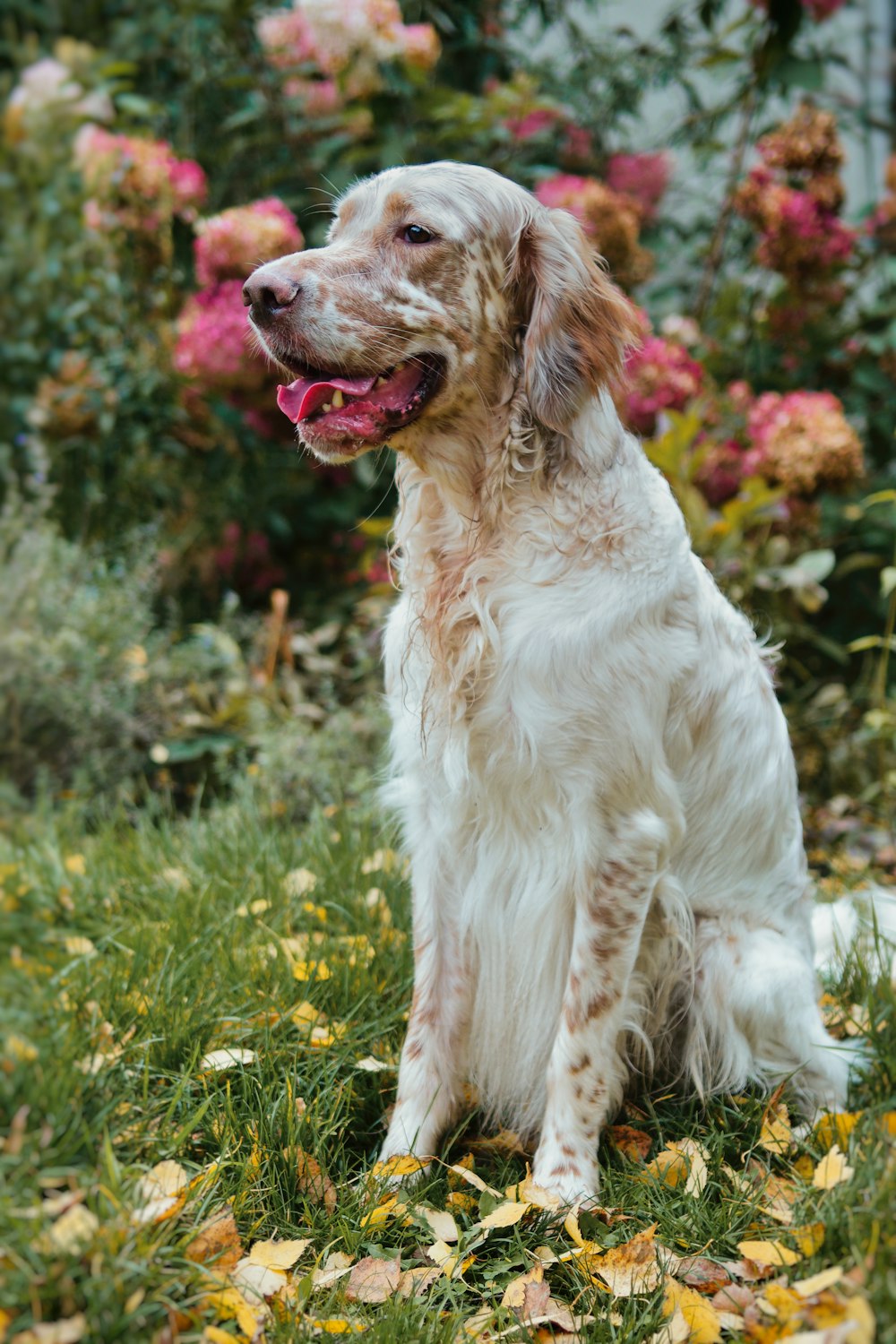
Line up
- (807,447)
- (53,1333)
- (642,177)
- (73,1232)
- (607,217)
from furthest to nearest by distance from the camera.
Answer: (642,177), (607,217), (807,447), (73,1232), (53,1333)

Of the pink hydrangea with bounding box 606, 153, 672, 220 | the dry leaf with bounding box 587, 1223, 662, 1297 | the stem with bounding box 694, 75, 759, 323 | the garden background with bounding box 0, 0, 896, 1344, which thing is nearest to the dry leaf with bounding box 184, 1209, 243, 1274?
the garden background with bounding box 0, 0, 896, 1344

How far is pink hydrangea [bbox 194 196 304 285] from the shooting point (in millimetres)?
3793

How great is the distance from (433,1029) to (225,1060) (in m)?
0.38

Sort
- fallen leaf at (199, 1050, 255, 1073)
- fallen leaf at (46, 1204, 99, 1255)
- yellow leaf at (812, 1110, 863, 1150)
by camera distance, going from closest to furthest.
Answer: fallen leaf at (46, 1204, 99, 1255), yellow leaf at (812, 1110, 863, 1150), fallen leaf at (199, 1050, 255, 1073)

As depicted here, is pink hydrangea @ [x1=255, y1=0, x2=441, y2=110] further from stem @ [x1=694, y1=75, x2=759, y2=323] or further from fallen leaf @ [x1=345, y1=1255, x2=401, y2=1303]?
fallen leaf @ [x1=345, y1=1255, x2=401, y2=1303]

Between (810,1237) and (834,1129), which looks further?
(834,1129)

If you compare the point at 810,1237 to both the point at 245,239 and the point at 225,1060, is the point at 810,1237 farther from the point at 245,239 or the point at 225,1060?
the point at 245,239

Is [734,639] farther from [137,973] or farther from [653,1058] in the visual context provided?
[137,973]

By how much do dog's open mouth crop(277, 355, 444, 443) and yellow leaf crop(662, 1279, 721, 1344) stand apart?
1339mm

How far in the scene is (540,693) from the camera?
1843 millimetres

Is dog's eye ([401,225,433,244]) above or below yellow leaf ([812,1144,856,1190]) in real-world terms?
above

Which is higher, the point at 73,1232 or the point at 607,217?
the point at 607,217

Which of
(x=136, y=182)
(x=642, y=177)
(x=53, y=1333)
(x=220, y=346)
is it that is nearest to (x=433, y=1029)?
(x=53, y=1333)

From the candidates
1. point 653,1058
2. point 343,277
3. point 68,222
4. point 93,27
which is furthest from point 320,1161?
point 93,27
